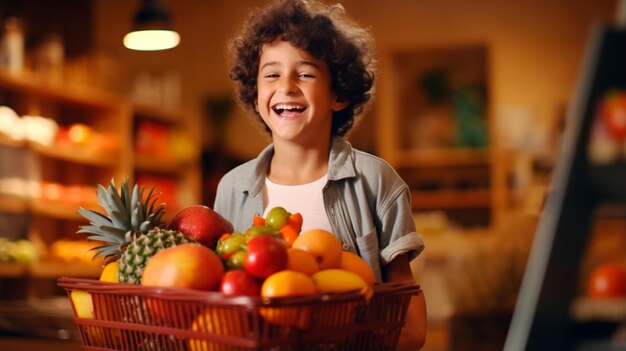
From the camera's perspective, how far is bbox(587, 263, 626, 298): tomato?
1.05 meters

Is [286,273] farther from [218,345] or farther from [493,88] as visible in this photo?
[493,88]

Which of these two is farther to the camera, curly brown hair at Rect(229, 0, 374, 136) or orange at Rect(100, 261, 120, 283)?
curly brown hair at Rect(229, 0, 374, 136)

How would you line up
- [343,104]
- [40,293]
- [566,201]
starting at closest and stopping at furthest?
[566,201] < [343,104] < [40,293]

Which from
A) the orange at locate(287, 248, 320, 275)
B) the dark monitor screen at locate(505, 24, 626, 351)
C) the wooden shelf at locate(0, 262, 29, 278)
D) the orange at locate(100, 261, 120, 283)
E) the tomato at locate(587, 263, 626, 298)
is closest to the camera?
the dark monitor screen at locate(505, 24, 626, 351)

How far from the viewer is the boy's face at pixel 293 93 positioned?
1.68 m

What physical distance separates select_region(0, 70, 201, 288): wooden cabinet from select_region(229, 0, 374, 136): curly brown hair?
4023mm

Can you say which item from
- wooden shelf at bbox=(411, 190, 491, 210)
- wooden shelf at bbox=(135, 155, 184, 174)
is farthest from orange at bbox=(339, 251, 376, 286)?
wooden shelf at bbox=(411, 190, 491, 210)

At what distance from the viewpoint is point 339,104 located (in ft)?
6.05

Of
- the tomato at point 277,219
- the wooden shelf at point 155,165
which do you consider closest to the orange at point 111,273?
the tomato at point 277,219

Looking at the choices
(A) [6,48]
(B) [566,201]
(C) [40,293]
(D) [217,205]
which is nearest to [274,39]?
(D) [217,205]

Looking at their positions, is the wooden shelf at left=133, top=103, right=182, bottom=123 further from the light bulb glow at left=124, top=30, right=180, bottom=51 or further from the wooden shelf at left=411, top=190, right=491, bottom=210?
the wooden shelf at left=411, top=190, right=491, bottom=210

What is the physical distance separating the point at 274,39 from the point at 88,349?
2.28 ft

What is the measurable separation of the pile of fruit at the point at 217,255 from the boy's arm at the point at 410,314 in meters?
0.16

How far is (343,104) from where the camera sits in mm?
1852
